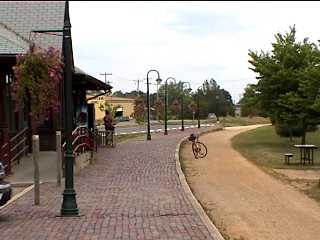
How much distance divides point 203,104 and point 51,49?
96.4 metres

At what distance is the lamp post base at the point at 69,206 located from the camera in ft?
39.0

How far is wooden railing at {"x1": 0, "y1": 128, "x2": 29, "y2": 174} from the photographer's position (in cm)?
1859

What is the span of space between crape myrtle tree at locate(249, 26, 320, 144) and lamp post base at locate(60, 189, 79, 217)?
2516 cm

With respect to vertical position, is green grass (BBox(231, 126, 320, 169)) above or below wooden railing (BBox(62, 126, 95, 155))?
below

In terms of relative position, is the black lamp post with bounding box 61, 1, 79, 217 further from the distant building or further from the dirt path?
the distant building

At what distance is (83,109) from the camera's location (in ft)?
112

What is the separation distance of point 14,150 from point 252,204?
8921 mm

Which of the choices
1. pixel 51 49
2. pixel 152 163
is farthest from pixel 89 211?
pixel 152 163

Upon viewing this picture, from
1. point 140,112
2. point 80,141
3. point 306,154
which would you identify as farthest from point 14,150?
point 140,112

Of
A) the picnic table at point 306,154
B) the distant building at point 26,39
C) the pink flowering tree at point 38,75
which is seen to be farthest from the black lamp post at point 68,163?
the picnic table at point 306,154

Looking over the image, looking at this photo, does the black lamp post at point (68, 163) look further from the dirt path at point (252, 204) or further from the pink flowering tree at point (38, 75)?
the pink flowering tree at point (38, 75)

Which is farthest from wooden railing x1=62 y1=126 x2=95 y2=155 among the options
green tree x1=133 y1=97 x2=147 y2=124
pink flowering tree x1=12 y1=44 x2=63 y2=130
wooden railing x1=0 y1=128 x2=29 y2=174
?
green tree x1=133 y1=97 x2=147 y2=124

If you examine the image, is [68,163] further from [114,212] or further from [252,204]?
[252,204]

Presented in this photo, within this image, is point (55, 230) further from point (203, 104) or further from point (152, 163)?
point (203, 104)
